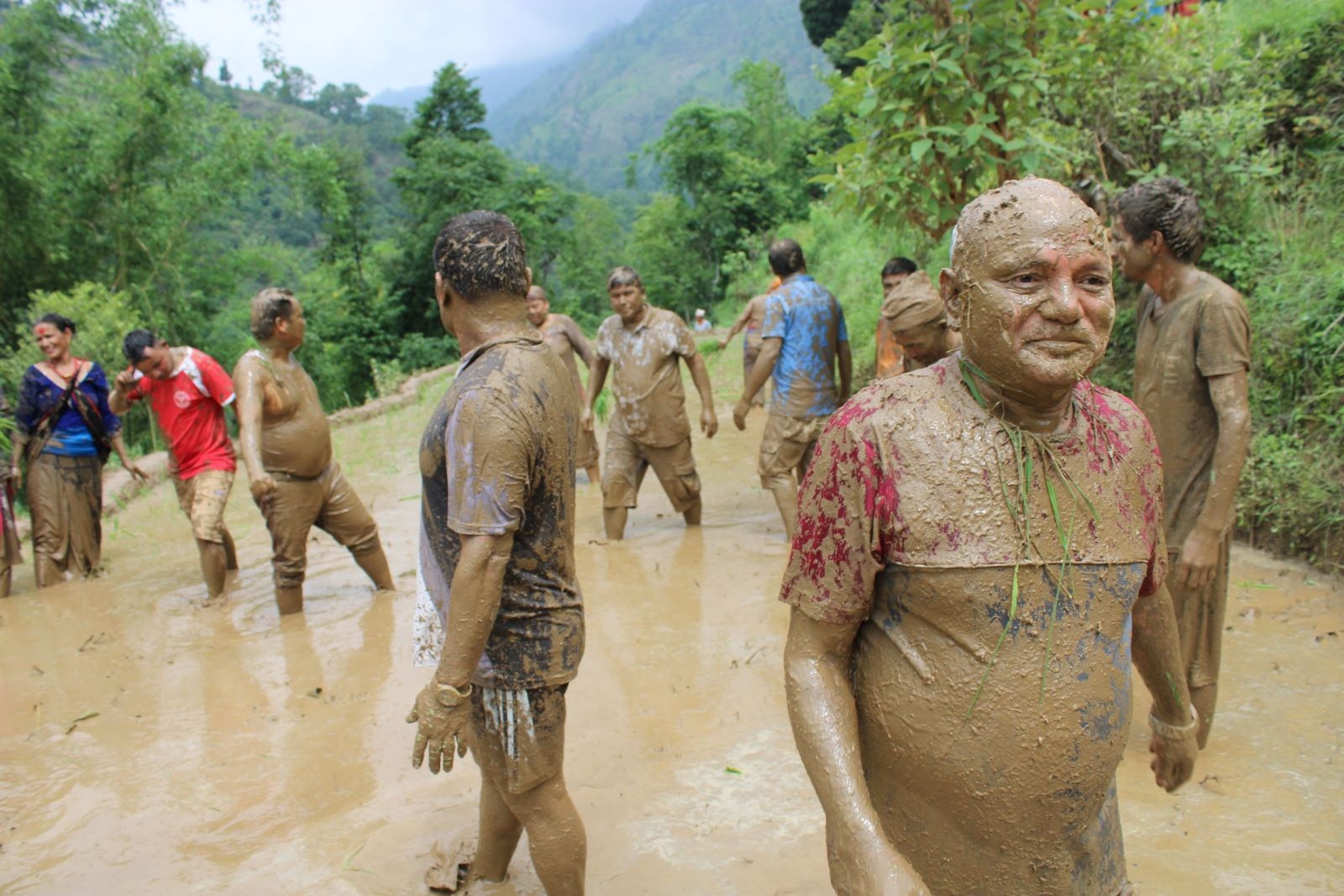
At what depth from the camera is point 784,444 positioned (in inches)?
250

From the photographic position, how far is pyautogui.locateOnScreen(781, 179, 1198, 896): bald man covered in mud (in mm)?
1511

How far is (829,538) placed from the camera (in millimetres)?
1575

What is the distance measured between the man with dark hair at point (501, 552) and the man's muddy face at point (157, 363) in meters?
4.10

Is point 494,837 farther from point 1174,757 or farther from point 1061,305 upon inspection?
point 1061,305

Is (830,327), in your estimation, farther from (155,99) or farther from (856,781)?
(155,99)

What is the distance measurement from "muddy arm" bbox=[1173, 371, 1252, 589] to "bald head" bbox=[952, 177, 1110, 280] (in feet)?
5.73

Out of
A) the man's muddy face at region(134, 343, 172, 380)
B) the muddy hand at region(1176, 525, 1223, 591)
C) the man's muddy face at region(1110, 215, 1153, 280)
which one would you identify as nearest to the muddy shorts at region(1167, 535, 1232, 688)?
the muddy hand at region(1176, 525, 1223, 591)

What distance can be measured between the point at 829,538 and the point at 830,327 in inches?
194

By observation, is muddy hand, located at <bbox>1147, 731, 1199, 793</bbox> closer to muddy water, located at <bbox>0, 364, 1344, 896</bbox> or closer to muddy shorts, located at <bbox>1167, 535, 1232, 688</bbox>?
muddy water, located at <bbox>0, 364, 1344, 896</bbox>

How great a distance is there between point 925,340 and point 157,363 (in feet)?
15.4

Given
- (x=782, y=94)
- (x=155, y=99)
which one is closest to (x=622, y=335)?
(x=155, y=99)

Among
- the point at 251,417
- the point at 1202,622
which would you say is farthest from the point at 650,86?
the point at 1202,622

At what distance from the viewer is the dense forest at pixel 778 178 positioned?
16.7 feet

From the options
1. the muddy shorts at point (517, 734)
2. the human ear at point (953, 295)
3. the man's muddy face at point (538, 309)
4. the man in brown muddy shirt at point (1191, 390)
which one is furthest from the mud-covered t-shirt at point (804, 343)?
the human ear at point (953, 295)
